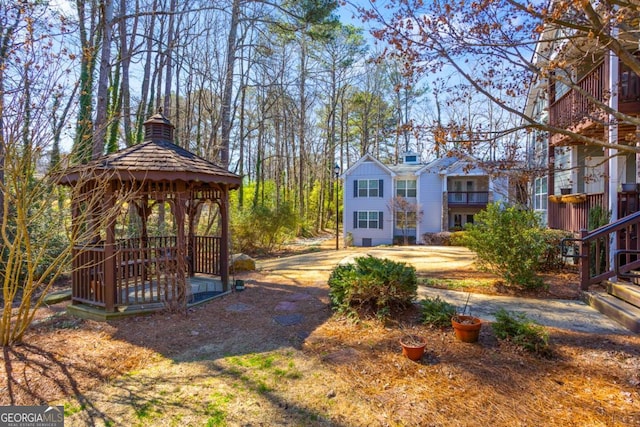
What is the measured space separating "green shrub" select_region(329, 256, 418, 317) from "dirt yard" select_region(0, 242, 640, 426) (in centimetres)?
24

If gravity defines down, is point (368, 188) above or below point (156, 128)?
below

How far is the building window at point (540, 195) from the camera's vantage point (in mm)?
13438

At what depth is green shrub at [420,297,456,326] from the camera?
451cm

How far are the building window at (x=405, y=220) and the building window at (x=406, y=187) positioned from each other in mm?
1345

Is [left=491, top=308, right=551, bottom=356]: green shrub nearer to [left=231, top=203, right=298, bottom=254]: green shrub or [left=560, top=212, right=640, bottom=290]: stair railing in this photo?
[left=560, top=212, right=640, bottom=290]: stair railing

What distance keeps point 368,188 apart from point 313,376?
2056 cm

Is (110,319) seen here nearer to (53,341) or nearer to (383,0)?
(53,341)

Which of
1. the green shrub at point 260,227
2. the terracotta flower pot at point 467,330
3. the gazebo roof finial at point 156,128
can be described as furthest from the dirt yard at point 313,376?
the green shrub at point 260,227

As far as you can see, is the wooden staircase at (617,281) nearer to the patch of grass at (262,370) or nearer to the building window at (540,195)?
the patch of grass at (262,370)

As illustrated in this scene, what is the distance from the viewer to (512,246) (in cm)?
645

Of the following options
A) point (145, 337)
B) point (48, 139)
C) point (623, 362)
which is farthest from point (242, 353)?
point (623, 362)

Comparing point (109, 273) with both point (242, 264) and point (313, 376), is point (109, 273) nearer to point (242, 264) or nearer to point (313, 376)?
point (313, 376)

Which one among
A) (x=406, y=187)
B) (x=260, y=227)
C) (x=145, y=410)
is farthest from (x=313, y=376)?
(x=406, y=187)

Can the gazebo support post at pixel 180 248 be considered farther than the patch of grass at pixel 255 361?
Yes
